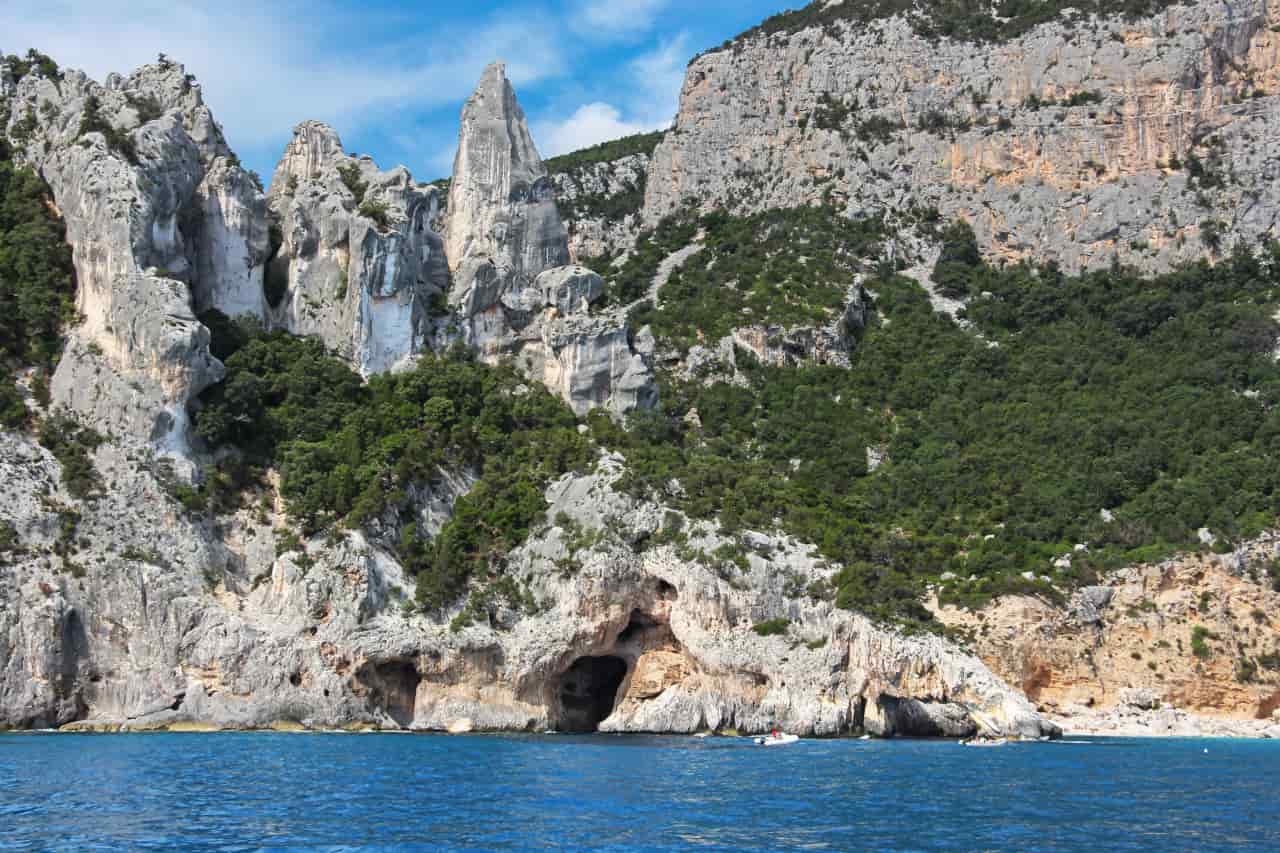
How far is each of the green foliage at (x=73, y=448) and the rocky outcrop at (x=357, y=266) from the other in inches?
562

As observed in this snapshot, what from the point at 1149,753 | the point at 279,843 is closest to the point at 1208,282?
the point at 1149,753

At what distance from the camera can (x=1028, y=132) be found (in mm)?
98500

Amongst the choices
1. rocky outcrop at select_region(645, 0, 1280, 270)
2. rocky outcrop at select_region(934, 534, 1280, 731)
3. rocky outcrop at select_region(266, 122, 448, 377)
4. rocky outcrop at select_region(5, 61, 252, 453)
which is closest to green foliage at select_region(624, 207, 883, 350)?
rocky outcrop at select_region(645, 0, 1280, 270)

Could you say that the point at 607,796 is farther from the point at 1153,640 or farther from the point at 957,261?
the point at 957,261

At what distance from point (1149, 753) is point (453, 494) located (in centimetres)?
3135

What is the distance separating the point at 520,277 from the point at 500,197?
4.82 meters

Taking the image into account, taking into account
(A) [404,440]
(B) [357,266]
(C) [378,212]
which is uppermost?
(C) [378,212]

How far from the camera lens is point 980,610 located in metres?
65.6

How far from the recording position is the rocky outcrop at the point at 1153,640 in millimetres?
63469

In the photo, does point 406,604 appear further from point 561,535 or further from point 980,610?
point 980,610

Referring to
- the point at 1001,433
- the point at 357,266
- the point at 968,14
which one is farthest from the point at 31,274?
the point at 968,14

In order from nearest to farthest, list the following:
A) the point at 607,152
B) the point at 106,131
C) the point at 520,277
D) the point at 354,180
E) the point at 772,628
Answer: the point at 772,628 < the point at 106,131 < the point at 354,180 < the point at 520,277 < the point at 607,152

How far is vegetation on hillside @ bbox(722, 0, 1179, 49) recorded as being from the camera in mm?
101731

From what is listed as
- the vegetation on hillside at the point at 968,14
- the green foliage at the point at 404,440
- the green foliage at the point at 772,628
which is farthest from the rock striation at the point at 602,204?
the green foliage at the point at 772,628
